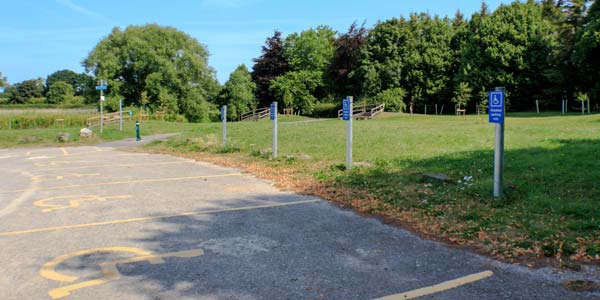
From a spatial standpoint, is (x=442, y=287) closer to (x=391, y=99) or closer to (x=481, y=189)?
(x=481, y=189)

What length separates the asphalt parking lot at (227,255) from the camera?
4324mm

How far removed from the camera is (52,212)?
8.07 m

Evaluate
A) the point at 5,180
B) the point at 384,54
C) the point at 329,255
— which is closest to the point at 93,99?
the point at 384,54

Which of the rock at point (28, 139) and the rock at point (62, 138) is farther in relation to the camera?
the rock at point (62, 138)

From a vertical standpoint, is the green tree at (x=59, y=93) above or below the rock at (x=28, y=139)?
above

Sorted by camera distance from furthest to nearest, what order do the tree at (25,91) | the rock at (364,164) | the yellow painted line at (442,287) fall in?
the tree at (25,91) < the rock at (364,164) < the yellow painted line at (442,287)

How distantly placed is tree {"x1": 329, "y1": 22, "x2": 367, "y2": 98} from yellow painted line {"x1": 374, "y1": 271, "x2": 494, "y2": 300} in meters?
51.5

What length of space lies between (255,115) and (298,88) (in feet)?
24.5

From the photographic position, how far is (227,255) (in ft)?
17.7

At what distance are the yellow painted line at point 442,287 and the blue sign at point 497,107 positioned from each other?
350 centimetres

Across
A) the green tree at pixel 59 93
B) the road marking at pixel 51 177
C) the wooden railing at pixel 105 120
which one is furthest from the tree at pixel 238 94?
the green tree at pixel 59 93

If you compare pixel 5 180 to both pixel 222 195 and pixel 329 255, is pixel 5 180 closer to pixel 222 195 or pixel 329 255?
pixel 222 195

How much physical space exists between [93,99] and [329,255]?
217 feet

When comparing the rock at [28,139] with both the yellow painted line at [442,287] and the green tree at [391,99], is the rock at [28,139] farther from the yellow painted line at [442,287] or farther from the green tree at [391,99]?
the green tree at [391,99]
